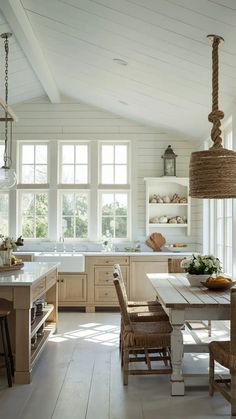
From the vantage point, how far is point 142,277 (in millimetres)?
6750

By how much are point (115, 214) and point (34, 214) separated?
1354mm

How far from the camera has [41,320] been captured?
440cm

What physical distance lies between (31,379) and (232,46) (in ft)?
10.7

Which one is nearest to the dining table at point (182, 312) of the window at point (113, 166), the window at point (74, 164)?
the window at point (113, 166)

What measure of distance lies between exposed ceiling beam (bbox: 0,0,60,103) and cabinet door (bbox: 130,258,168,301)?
115 inches

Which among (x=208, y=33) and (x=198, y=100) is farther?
(x=198, y=100)

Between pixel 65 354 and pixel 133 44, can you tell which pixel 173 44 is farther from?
pixel 65 354

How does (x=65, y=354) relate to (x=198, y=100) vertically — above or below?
below

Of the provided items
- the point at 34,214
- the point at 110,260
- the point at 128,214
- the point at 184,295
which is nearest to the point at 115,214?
the point at 128,214

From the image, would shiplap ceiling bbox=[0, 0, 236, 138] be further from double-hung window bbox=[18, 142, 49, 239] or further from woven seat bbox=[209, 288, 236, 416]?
woven seat bbox=[209, 288, 236, 416]

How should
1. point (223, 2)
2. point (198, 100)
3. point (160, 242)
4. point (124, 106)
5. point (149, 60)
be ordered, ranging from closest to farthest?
point (223, 2), point (149, 60), point (198, 100), point (124, 106), point (160, 242)

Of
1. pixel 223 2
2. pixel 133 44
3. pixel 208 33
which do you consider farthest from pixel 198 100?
pixel 223 2

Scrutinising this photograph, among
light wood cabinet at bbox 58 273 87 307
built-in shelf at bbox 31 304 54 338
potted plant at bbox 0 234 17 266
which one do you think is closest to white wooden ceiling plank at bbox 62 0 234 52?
potted plant at bbox 0 234 17 266

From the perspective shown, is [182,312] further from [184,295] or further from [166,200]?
[166,200]
